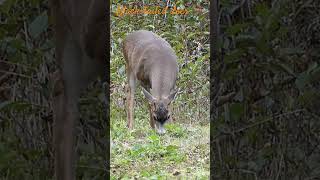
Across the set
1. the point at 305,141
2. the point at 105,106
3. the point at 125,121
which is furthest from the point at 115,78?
the point at 305,141

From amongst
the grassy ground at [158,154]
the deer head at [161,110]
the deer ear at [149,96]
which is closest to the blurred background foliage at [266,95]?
the grassy ground at [158,154]

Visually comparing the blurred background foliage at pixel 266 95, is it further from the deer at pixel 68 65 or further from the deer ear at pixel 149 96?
the deer ear at pixel 149 96

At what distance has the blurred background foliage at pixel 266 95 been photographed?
633 millimetres

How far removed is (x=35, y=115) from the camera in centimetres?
74

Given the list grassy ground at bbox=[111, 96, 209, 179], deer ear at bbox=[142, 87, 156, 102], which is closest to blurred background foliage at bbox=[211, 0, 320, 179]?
grassy ground at bbox=[111, 96, 209, 179]

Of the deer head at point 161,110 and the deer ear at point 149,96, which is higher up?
the deer ear at point 149,96

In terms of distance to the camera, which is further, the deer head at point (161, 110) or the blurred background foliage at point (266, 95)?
the deer head at point (161, 110)

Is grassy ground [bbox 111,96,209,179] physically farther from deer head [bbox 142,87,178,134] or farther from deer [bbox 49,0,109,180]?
deer [bbox 49,0,109,180]

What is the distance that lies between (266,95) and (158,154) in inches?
16.0

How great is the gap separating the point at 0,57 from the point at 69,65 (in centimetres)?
19

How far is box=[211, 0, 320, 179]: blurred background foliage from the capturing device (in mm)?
633

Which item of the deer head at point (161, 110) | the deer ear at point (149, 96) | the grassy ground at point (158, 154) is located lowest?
the grassy ground at point (158, 154)

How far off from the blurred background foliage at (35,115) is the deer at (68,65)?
0.37ft

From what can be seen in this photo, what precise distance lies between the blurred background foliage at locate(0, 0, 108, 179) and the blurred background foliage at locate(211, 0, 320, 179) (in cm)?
15
